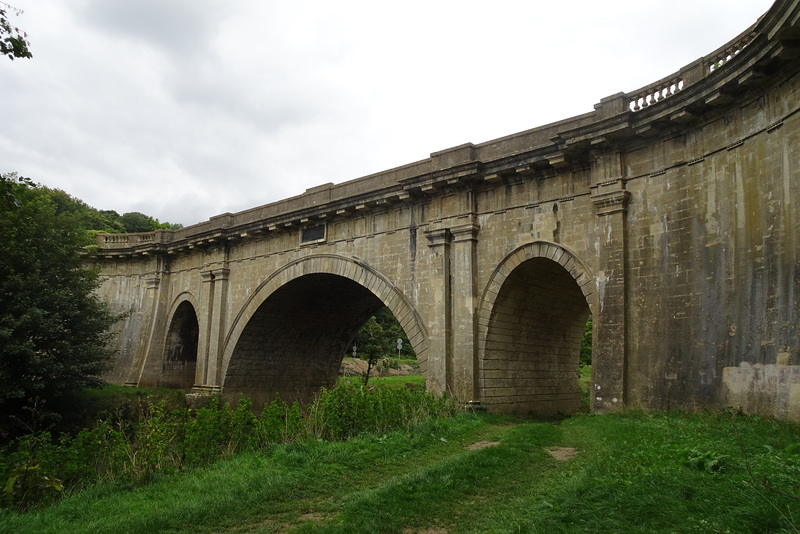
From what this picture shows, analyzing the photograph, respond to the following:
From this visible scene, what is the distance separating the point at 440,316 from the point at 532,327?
238 cm

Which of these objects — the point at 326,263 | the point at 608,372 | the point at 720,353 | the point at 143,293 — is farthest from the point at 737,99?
the point at 143,293

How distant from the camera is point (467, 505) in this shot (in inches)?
223

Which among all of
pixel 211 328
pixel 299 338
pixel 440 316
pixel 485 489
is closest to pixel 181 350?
pixel 211 328

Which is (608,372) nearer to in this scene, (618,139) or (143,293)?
(618,139)

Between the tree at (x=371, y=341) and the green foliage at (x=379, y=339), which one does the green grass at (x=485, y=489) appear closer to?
the green foliage at (x=379, y=339)

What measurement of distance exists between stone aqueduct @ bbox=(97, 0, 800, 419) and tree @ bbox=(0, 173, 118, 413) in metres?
4.59

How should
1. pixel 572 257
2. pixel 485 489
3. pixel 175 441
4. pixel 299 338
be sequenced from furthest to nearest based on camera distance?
pixel 299 338 < pixel 572 257 < pixel 175 441 < pixel 485 489

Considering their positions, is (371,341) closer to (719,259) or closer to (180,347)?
(180,347)

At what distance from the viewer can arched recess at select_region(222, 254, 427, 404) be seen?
A: 18.1 metres

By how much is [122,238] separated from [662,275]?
2221 centimetres

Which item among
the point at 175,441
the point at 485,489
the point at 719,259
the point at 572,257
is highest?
the point at 572,257

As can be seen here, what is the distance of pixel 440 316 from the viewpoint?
550 inches

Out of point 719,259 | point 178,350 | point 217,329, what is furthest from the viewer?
point 178,350

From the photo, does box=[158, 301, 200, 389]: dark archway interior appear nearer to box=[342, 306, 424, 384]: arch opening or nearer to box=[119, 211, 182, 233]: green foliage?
box=[342, 306, 424, 384]: arch opening
